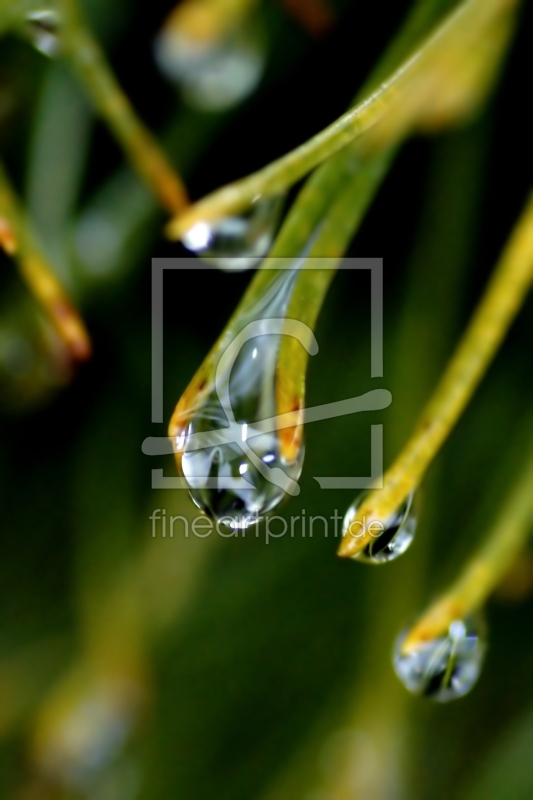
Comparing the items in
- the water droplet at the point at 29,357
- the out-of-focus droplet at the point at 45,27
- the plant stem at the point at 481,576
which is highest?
the out-of-focus droplet at the point at 45,27

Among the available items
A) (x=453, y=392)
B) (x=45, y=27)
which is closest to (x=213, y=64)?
(x=45, y=27)

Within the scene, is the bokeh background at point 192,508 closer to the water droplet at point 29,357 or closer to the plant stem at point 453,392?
the water droplet at point 29,357

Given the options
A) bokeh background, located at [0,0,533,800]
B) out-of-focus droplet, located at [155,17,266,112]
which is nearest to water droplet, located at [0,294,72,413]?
bokeh background, located at [0,0,533,800]

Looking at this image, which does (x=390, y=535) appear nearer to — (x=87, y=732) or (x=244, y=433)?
(x=244, y=433)

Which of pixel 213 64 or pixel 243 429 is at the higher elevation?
pixel 213 64

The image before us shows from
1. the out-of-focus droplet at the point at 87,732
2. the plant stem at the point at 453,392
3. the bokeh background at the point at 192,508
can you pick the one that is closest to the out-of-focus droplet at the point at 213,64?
the bokeh background at the point at 192,508

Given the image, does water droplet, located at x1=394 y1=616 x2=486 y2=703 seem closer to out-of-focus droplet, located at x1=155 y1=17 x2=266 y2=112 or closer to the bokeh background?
the bokeh background

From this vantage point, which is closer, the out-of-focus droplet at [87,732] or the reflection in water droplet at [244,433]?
the reflection in water droplet at [244,433]
